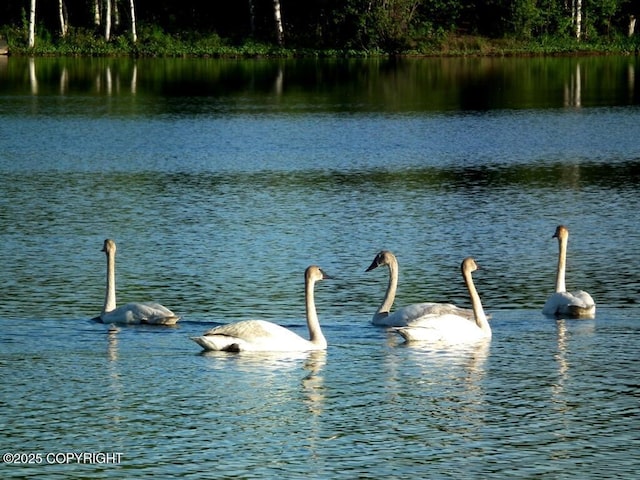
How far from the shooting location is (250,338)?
620 inches

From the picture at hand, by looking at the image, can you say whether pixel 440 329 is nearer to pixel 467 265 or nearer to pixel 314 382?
pixel 467 265

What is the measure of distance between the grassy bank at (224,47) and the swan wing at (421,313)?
62.4 m

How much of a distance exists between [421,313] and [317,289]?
3.58 metres

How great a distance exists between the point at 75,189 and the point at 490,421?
62.4 feet

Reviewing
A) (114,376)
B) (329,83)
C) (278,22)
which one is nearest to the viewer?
(114,376)

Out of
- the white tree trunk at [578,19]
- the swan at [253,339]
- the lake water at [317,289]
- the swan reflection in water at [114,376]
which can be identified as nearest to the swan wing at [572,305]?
the lake water at [317,289]

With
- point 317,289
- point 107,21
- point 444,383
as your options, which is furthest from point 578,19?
point 444,383

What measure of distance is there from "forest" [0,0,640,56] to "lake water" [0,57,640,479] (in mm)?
31345

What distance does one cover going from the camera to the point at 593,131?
146 feet

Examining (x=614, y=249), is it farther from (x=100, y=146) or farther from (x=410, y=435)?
(x=100, y=146)

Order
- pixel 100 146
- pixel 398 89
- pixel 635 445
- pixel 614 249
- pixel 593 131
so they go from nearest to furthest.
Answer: pixel 635 445, pixel 614 249, pixel 100 146, pixel 593 131, pixel 398 89

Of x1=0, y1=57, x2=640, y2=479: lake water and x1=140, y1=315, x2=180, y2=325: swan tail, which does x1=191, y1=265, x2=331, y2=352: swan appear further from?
x1=140, y1=315, x2=180, y2=325: swan tail

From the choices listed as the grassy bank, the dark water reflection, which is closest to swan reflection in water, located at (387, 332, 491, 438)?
the dark water reflection

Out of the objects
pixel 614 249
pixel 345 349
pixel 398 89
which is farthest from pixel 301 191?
pixel 398 89
